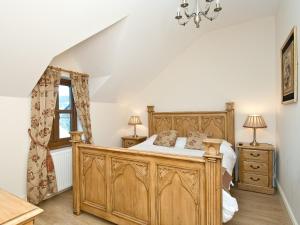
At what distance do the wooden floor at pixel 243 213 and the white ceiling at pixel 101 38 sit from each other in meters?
1.62

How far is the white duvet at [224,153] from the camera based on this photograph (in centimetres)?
191

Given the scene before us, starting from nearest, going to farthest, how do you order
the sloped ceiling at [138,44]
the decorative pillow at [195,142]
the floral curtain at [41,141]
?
1. the floral curtain at [41,141]
2. the sloped ceiling at [138,44]
3. the decorative pillow at [195,142]

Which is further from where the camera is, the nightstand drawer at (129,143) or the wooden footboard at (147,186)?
the nightstand drawer at (129,143)

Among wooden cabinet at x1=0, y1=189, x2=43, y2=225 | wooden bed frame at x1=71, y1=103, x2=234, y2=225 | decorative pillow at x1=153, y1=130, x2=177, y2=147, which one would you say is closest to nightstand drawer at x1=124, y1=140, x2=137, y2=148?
decorative pillow at x1=153, y1=130, x2=177, y2=147

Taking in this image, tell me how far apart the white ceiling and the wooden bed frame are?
108cm

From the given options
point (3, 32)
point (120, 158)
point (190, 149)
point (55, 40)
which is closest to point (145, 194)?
point (120, 158)

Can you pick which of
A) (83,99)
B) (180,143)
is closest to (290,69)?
(180,143)

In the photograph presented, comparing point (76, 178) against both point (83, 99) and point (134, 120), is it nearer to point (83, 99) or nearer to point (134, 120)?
point (83, 99)

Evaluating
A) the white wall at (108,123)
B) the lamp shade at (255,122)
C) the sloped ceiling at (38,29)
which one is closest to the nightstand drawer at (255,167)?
the lamp shade at (255,122)

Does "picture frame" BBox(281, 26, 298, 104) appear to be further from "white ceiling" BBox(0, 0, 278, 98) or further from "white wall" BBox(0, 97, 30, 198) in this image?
"white wall" BBox(0, 97, 30, 198)

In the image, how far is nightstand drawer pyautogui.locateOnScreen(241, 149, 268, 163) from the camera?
10.6 ft

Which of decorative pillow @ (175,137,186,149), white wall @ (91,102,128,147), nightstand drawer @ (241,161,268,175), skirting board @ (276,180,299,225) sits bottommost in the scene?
skirting board @ (276,180,299,225)

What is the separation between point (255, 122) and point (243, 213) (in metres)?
1.45

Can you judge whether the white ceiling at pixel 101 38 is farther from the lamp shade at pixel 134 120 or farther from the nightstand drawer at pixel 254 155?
the nightstand drawer at pixel 254 155
